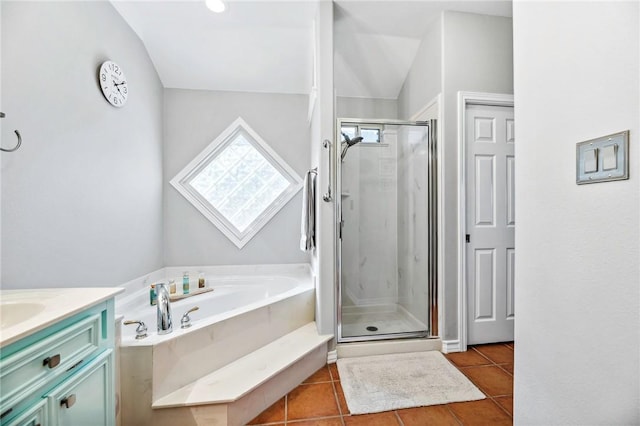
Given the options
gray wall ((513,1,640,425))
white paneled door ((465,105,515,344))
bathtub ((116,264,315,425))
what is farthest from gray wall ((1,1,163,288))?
white paneled door ((465,105,515,344))

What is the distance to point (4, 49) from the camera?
49.9 inches

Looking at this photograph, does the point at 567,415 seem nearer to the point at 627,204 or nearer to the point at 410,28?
the point at 627,204

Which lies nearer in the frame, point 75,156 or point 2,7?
point 2,7

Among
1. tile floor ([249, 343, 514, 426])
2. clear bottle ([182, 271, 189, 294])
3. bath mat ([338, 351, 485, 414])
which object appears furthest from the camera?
clear bottle ([182, 271, 189, 294])

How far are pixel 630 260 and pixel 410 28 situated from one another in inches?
103

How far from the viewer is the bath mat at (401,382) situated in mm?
1641

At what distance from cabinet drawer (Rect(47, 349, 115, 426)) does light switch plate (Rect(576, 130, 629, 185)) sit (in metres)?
1.78

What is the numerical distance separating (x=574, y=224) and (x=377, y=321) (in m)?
2.01

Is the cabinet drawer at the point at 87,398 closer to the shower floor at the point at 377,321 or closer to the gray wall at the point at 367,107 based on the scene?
the shower floor at the point at 377,321

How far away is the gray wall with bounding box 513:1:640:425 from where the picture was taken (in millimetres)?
680

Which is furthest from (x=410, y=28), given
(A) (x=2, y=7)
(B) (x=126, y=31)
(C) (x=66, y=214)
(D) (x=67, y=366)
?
(D) (x=67, y=366)

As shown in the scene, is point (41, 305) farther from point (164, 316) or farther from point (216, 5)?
point (216, 5)

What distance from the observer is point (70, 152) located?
1.64m

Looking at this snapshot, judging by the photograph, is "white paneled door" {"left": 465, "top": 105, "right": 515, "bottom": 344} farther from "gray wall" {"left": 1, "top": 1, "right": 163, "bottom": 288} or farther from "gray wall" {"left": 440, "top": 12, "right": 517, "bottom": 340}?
"gray wall" {"left": 1, "top": 1, "right": 163, "bottom": 288}
